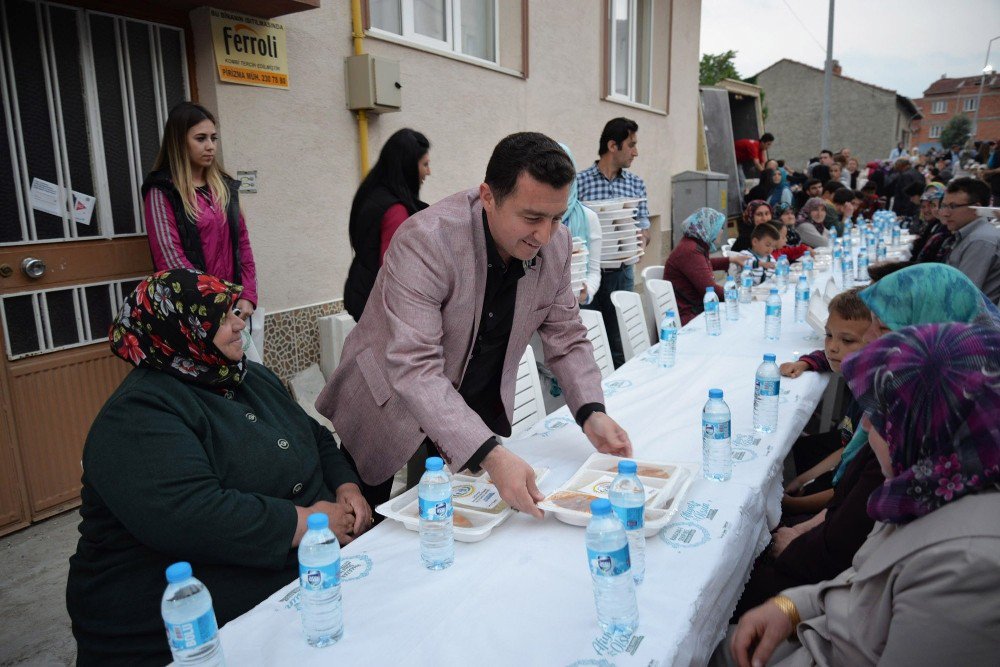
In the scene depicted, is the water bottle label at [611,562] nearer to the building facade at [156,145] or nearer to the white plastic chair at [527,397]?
the white plastic chair at [527,397]

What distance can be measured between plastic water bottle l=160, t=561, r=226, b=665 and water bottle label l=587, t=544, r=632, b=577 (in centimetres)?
70

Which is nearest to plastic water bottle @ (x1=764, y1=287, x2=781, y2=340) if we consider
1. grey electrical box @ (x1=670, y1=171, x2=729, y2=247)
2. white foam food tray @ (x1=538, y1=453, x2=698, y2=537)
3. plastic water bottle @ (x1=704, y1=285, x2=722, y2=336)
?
plastic water bottle @ (x1=704, y1=285, x2=722, y2=336)

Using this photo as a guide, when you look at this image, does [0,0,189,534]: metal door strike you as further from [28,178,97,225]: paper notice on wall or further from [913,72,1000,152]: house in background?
[913,72,1000,152]: house in background

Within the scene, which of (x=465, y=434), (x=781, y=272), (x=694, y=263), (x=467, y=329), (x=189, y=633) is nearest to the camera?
(x=189, y=633)

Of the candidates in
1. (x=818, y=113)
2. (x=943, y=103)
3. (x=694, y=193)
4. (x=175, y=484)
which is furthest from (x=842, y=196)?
(x=943, y=103)

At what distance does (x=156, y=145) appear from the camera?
3.70 meters

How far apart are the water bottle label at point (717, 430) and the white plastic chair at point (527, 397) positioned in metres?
1.14

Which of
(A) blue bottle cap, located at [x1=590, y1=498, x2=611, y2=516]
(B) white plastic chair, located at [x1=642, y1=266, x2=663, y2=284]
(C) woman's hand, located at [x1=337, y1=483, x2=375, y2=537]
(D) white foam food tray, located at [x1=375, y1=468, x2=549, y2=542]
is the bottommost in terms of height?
(C) woman's hand, located at [x1=337, y1=483, x2=375, y2=537]

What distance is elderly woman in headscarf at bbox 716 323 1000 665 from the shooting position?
1.13 meters

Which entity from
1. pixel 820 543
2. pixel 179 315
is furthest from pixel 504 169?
pixel 820 543

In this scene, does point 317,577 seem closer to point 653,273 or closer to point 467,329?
point 467,329

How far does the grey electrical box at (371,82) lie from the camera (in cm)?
457

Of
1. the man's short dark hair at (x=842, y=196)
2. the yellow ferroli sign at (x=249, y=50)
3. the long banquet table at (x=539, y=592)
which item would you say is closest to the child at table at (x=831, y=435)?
the long banquet table at (x=539, y=592)

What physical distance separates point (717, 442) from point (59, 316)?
10.4ft
